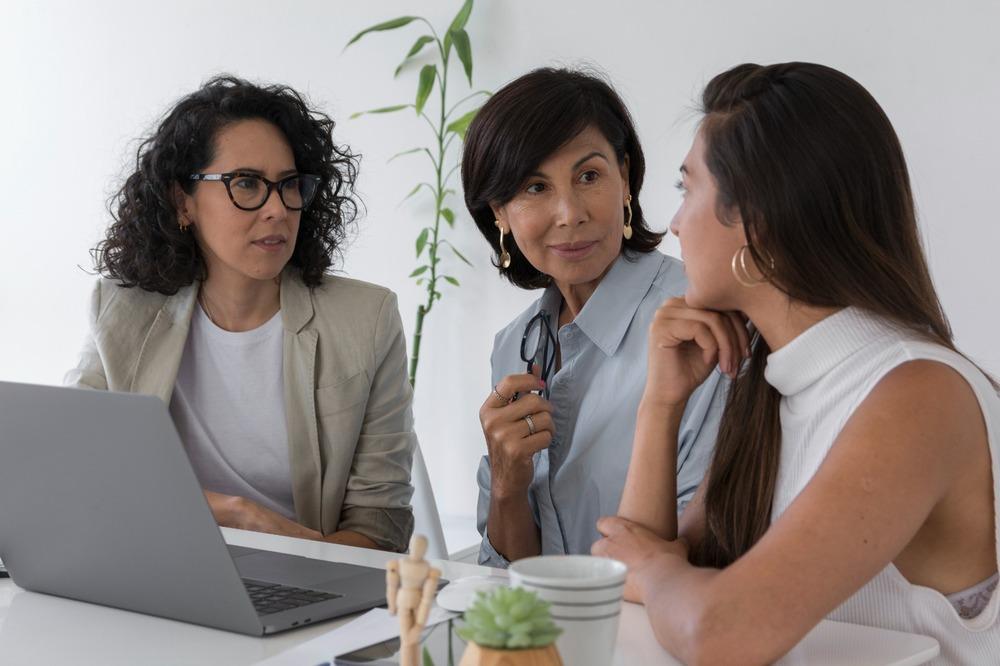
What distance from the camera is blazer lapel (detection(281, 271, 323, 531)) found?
7.18ft

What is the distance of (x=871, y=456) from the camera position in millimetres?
1082

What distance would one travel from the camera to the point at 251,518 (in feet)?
6.37

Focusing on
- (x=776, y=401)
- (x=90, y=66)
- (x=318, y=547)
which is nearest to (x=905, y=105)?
(x=776, y=401)

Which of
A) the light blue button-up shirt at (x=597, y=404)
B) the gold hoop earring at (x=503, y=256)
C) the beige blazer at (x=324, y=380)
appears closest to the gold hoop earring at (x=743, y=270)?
the light blue button-up shirt at (x=597, y=404)

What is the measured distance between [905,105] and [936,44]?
0.57 feet

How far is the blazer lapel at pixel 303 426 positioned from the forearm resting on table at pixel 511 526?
0.40 meters

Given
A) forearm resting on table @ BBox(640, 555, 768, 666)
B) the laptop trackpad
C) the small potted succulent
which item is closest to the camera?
the small potted succulent

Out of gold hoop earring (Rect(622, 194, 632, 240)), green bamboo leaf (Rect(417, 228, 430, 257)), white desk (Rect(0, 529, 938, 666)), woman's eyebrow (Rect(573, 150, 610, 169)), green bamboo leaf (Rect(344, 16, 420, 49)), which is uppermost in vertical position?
green bamboo leaf (Rect(344, 16, 420, 49))

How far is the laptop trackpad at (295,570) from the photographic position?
1.45 metres

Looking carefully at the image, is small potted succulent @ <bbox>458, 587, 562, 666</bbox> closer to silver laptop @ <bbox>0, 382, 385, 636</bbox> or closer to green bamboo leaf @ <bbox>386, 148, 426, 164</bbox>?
silver laptop @ <bbox>0, 382, 385, 636</bbox>

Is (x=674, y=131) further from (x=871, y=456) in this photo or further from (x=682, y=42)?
(x=871, y=456)

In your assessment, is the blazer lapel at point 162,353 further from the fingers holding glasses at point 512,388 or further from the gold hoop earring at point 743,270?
the gold hoop earring at point 743,270

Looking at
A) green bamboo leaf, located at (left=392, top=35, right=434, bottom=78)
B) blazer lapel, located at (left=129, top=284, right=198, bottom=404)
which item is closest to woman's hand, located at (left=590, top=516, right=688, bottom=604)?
blazer lapel, located at (left=129, top=284, right=198, bottom=404)

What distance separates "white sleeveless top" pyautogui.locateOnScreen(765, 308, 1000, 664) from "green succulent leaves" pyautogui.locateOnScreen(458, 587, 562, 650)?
1.67 ft
